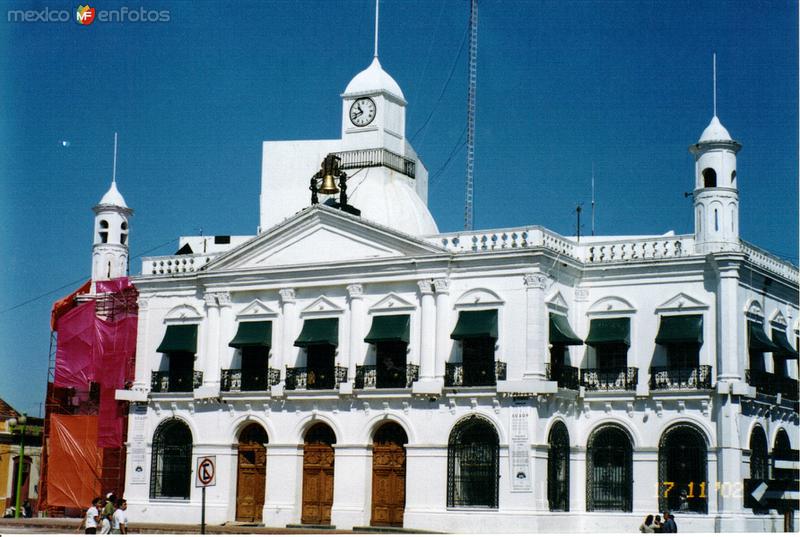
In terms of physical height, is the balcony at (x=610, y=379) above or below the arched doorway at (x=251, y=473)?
above

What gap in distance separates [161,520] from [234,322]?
613 cm

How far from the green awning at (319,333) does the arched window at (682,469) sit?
941cm

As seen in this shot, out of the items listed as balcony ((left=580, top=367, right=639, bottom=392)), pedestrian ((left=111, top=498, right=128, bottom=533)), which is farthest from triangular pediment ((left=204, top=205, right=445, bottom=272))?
pedestrian ((left=111, top=498, right=128, bottom=533))

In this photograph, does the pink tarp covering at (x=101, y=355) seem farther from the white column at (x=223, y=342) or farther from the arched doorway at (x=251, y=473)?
the arched doorway at (x=251, y=473)

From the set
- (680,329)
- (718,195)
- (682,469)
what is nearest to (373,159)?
(718,195)

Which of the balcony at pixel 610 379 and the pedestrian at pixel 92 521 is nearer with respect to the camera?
the pedestrian at pixel 92 521

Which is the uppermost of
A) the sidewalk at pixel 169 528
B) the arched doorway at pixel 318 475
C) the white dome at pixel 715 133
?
the white dome at pixel 715 133

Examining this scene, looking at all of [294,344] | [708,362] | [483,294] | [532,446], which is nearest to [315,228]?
[294,344]

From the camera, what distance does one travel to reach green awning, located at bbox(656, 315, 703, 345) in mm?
33156

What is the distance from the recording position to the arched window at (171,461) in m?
38.5

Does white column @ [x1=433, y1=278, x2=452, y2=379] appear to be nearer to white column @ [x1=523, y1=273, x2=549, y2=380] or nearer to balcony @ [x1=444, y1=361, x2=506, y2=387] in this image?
balcony @ [x1=444, y1=361, x2=506, y2=387]

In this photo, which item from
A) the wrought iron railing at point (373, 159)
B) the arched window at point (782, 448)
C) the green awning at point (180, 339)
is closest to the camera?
the arched window at point (782, 448)

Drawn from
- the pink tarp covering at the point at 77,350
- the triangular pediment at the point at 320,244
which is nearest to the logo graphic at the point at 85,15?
the triangular pediment at the point at 320,244

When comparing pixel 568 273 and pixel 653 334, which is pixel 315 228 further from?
pixel 653 334
